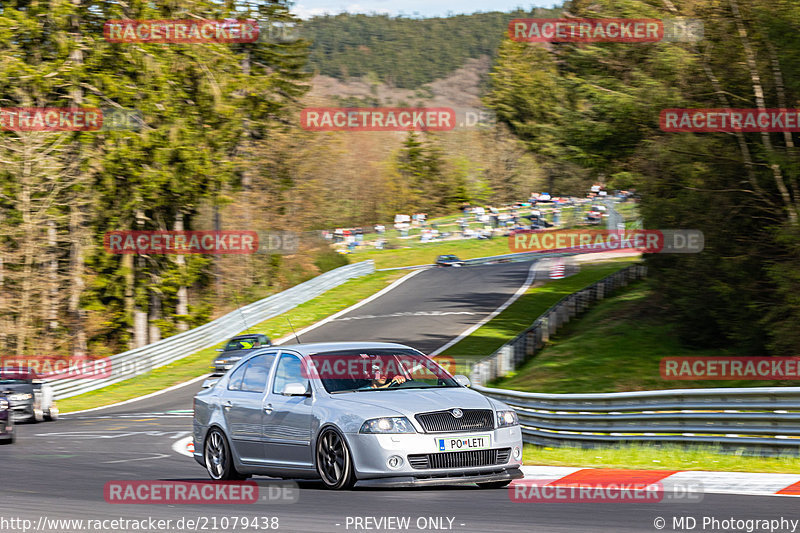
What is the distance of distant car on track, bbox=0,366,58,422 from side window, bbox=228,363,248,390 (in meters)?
13.7

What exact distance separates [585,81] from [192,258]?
2079 cm

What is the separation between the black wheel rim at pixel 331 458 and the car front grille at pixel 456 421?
761 millimetres

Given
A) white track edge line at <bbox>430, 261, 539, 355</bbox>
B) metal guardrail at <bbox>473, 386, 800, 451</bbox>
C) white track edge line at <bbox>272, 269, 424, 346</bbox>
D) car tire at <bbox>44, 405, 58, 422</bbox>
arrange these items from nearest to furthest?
metal guardrail at <bbox>473, 386, 800, 451</bbox> → car tire at <bbox>44, 405, 58, 422</bbox> → white track edge line at <bbox>430, 261, 539, 355</bbox> → white track edge line at <bbox>272, 269, 424, 346</bbox>

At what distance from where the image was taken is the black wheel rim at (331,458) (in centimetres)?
890

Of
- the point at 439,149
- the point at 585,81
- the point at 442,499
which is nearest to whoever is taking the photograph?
the point at 442,499

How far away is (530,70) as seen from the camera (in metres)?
113

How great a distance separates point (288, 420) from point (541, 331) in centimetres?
2348

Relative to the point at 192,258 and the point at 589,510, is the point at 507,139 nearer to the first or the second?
the point at 192,258

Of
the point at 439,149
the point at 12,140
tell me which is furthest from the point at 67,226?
the point at 439,149

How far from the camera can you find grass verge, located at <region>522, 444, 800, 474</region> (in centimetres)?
1109
